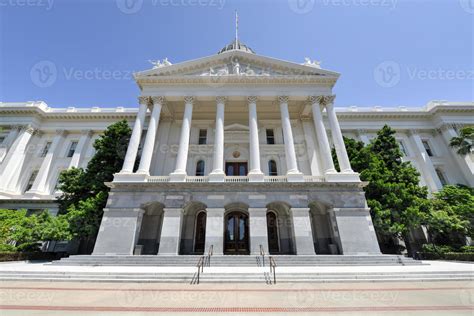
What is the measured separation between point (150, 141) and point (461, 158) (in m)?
36.8

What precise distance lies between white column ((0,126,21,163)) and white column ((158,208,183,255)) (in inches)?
1033

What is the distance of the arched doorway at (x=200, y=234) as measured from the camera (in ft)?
59.2

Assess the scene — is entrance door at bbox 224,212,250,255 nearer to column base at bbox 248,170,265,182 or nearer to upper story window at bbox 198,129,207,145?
column base at bbox 248,170,265,182

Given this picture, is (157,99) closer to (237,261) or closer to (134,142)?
(134,142)

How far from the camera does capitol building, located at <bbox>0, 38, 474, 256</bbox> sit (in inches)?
632

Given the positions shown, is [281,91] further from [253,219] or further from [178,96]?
[253,219]

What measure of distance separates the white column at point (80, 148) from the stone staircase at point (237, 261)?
1724cm

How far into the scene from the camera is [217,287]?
317 inches

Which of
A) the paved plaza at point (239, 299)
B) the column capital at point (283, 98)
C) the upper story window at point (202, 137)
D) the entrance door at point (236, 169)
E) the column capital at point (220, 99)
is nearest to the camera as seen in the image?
the paved plaza at point (239, 299)

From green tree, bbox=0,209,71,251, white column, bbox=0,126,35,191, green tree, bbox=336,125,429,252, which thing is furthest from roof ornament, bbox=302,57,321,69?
white column, bbox=0,126,35,191

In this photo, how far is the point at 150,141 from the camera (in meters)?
19.1

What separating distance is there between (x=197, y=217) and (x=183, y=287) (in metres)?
11.1

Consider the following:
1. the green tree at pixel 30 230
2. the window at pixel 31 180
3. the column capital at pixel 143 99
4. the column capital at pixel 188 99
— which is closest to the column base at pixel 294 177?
the column capital at pixel 188 99

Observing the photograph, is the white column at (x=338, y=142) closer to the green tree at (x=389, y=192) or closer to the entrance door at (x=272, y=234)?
the green tree at (x=389, y=192)
